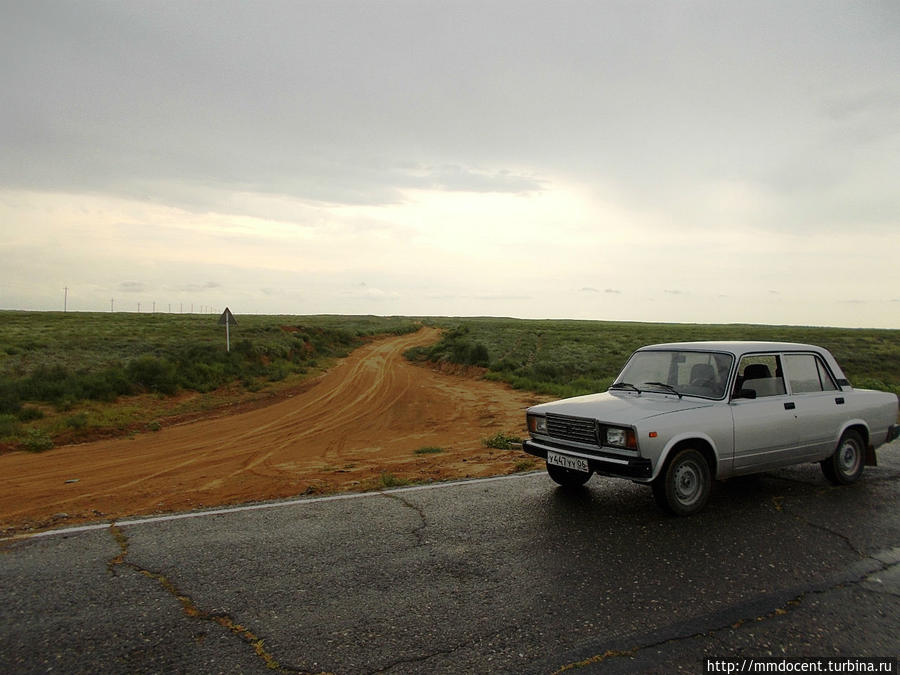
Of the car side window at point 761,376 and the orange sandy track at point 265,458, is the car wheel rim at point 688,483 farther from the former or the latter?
the orange sandy track at point 265,458

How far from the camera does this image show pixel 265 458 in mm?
10242

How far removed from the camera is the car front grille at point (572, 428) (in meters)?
5.70

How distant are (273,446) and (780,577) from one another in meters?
9.31

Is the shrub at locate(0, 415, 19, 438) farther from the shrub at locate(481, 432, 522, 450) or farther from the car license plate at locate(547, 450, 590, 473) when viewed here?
the car license plate at locate(547, 450, 590, 473)

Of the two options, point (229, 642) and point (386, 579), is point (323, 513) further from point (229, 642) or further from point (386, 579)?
point (229, 642)

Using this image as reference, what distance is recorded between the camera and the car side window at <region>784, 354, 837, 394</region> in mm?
6660

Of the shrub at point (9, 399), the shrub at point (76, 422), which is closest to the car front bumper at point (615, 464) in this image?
the shrub at point (76, 422)

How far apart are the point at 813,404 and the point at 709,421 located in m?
1.83

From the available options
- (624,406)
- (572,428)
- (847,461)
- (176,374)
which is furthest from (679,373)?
(176,374)

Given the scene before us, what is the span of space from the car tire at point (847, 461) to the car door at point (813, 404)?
20 centimetres

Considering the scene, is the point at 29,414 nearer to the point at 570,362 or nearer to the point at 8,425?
the point at 8,425

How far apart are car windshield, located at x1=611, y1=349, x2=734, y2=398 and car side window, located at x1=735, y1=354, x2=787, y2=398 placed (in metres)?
0.18

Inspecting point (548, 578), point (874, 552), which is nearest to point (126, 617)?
point (548, 578)

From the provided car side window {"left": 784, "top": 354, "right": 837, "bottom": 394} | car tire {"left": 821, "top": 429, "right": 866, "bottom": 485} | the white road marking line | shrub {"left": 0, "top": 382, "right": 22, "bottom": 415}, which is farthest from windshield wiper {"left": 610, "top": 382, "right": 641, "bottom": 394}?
shrub {"left": 0, "top": 382, "right": 22, "bottom": 415}
